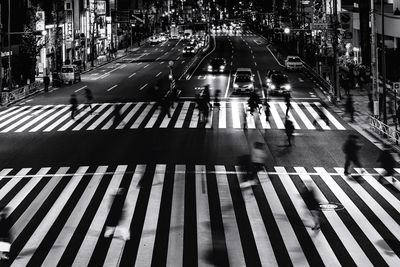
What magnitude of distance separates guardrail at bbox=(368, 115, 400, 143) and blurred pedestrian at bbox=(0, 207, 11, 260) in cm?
1657

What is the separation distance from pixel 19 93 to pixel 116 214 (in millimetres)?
33169

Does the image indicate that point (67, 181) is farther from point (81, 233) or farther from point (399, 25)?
point (399, 25)

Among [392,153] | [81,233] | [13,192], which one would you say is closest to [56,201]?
[13,192]

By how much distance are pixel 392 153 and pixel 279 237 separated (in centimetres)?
1192

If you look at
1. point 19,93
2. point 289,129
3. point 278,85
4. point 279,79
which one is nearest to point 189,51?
point 279,79

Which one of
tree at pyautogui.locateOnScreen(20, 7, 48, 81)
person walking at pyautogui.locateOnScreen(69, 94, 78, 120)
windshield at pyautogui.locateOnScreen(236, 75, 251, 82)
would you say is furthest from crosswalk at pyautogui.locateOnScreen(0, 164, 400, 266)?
tree at pyautogui.locateOnScreen(20, 7, 48, 81)

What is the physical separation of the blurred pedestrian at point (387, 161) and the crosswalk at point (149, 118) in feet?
20.0

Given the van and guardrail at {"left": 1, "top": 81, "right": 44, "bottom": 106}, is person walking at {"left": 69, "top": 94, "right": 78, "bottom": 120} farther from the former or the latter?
the van

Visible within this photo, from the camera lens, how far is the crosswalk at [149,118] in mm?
31969

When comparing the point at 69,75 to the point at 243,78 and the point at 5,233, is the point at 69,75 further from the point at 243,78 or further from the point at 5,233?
the point at 5,233

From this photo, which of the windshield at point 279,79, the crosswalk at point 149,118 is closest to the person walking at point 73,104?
the crosswalk at point 149,118

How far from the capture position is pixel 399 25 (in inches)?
2103

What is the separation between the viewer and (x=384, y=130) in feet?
94.3

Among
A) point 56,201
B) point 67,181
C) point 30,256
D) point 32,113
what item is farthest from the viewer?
point 32,113
